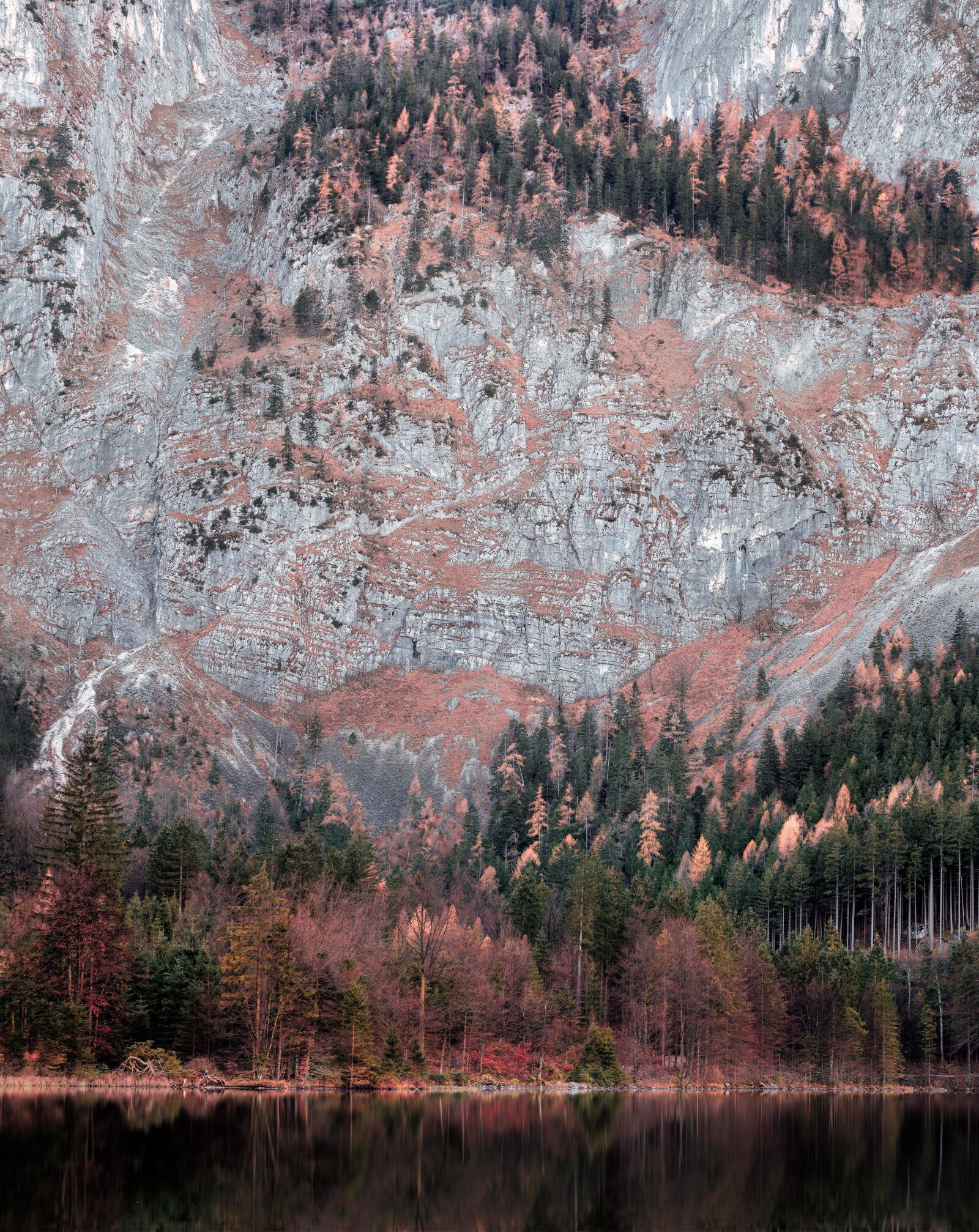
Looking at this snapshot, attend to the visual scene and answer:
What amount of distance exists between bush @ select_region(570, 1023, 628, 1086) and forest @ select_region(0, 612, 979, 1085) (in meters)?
0.18

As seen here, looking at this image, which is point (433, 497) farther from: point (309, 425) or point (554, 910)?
point (554, 910)

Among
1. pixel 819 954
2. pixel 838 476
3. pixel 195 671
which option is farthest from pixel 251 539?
pixel 819 954

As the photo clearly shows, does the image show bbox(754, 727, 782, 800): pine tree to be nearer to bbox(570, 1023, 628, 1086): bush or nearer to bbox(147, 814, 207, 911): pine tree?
bbox(570, 1023, 628, 1086): bush

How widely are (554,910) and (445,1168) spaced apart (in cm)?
7511

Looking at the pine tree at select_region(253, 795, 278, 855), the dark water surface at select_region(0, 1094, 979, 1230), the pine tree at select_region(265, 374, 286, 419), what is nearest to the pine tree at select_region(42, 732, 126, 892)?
the dark water surface at select_region(0, 1094, 979, 1230)

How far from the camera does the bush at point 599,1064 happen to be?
78.4 m

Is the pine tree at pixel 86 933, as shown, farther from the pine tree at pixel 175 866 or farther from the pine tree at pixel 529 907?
the pine tree at pixel 529 907

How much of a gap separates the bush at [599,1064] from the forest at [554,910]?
0.18 m

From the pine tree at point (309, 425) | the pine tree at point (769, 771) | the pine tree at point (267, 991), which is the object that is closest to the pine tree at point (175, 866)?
the pine tree at point (267, 991)

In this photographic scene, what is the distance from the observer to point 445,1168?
39719mm

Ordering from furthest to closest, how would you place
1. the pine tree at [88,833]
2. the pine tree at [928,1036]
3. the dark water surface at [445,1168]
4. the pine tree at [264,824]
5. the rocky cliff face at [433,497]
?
1. the rocky cliff face at [433,497]
2. the pine tree at [264,824]
3. the pine tree at [928,1036]
4. the pine tree at [88,833]
5. the dark water surface at [445,1168]

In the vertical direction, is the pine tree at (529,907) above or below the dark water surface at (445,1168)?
above

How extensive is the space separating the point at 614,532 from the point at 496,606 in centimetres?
2012

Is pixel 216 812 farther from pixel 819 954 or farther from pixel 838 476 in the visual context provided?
pixel 838 476
